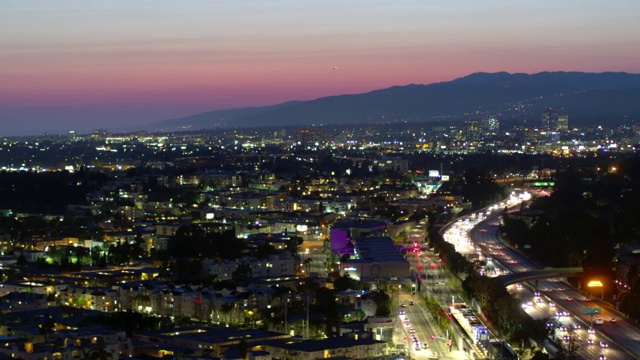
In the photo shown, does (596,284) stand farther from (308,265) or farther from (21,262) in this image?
(21,262)

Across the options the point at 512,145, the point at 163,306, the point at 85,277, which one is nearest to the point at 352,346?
the point at 163,306

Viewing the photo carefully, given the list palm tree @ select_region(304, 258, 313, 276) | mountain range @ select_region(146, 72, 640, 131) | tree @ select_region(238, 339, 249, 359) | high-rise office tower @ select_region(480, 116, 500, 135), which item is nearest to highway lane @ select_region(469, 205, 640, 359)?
palm tree @ select_region(304, 258, 313, 276)

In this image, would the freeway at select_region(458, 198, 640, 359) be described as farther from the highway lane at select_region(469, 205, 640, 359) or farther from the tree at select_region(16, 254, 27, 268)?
the tree at select_region(16, 254, 27, 268)

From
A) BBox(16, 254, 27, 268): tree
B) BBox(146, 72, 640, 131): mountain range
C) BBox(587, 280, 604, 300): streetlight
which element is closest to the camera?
BBox(587, 280, 604, 300): streetlight

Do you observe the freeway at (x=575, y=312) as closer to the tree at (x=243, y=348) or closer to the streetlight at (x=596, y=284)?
the streetlight at (x=596, y=284)

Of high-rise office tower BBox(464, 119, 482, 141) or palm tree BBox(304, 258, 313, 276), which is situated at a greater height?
palm tree BBox(304, 258, 313, 276)

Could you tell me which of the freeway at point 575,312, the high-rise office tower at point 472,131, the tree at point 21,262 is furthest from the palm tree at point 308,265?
the high-rise office tower at point 472,131

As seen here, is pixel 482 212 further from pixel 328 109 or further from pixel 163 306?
pixel 328 109
